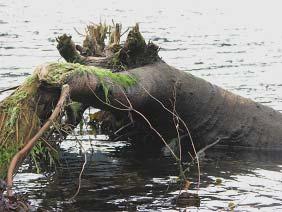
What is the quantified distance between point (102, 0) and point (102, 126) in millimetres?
20933

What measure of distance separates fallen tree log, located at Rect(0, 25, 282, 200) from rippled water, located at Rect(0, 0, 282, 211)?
0.41 m

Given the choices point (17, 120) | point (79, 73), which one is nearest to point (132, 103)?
point (79, 73)

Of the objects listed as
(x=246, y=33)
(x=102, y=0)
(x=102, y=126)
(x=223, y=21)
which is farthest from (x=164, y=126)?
(x=102, y=0)

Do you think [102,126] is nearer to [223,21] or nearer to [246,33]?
[246,33]

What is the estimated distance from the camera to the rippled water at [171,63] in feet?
28.8

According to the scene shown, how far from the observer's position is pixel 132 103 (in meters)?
9.88

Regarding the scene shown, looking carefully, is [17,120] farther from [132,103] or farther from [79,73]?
[132,103]

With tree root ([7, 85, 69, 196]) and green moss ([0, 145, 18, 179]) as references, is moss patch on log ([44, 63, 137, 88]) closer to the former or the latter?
tree root ([7, 85, 69, 196])

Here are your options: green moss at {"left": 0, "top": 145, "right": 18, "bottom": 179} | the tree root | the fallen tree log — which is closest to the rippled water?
the fallen tree log

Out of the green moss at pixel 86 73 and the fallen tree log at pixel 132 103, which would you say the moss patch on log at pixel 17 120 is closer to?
the fallen tree log at pixel 132 103

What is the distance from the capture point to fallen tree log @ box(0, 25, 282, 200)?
8.52 m

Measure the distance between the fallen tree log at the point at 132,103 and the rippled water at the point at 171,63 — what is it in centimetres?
41

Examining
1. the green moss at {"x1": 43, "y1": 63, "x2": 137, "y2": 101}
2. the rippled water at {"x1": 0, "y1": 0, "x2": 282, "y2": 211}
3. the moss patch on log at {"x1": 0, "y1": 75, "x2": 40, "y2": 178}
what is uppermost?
the green moss at {"x1": 43, "y1": 63, "x2": 137, "y2": 101}

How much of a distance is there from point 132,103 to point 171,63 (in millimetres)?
8518
